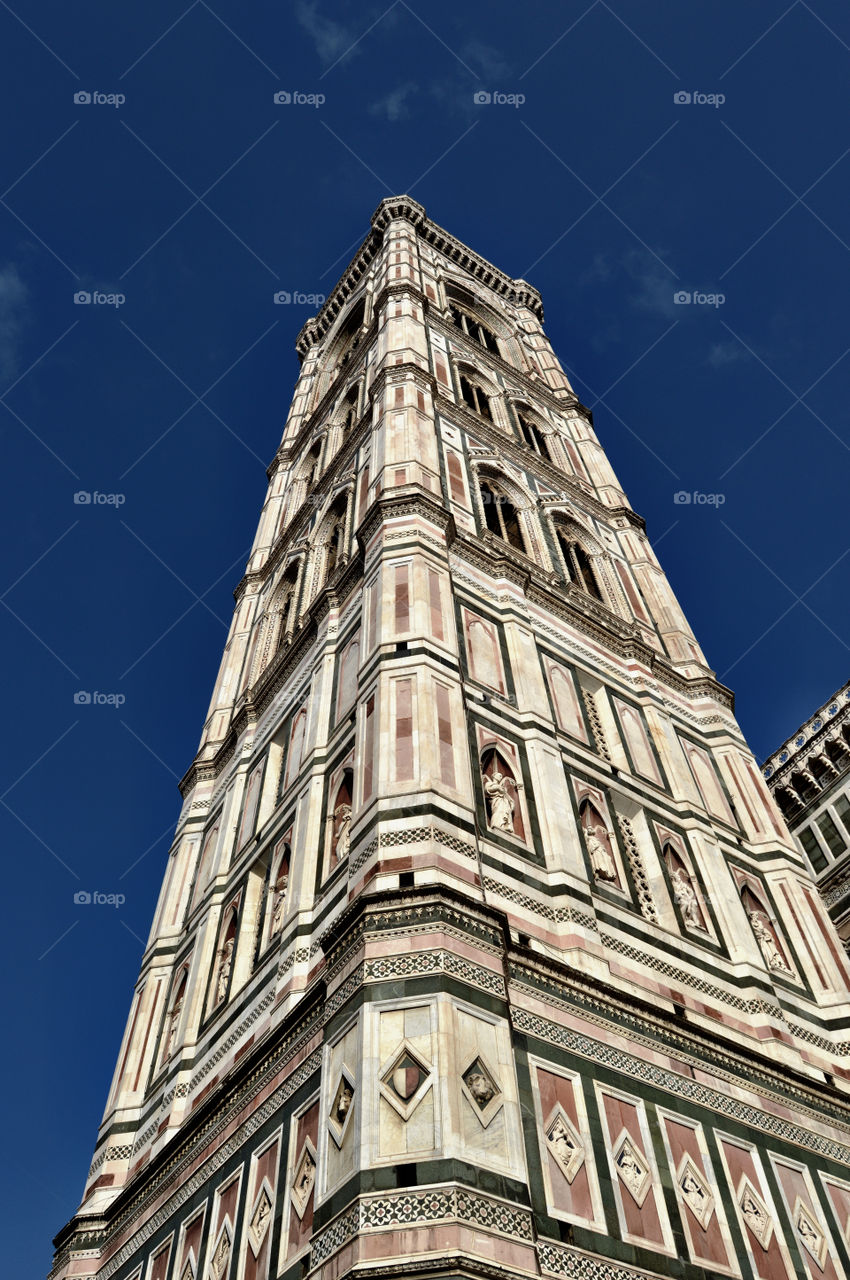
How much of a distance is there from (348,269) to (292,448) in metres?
8.90

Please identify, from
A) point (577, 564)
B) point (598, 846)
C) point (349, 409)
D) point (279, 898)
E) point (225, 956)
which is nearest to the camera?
point (598, 846)

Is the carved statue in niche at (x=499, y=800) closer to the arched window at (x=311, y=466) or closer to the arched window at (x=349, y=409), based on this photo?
the arched window at (x=349, y=409)

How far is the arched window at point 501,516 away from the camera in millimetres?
16062

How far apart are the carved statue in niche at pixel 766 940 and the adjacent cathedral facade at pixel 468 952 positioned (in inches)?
1.7

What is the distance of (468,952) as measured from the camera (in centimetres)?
763

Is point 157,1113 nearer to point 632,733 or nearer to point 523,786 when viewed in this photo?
point 523,786

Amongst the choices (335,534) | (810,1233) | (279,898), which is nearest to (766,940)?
(810,1233)

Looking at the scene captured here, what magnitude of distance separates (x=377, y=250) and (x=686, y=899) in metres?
23.1

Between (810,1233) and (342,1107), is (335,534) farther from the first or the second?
(810,1233)

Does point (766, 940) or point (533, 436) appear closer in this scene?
point (766, 940)

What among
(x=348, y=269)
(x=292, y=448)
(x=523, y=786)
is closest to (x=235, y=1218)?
(x=523, y=786)

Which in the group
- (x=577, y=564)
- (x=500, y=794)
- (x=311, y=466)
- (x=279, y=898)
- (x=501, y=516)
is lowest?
(x=500, y=794)

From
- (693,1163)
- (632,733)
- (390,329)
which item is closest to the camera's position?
(693,1163)

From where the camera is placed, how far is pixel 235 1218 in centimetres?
803
